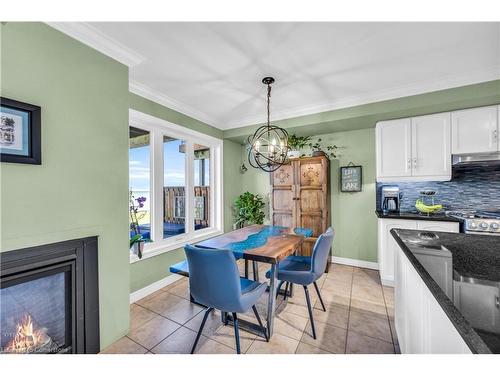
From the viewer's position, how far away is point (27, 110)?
1.32m

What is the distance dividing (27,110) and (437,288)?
233 cm

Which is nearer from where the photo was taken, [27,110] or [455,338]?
[455,338]

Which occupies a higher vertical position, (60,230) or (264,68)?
(264,68)

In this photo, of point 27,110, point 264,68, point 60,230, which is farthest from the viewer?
point 264,68

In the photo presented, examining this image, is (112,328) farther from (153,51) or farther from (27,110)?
(153,51)

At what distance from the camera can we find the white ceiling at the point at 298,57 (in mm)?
1631

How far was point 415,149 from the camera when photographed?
278cm

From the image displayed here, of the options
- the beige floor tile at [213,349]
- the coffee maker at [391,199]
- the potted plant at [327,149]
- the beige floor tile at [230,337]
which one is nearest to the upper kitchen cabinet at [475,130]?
the coffee maker at [391,199]

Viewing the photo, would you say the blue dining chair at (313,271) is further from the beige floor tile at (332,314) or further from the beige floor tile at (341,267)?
the beige floor tile at (341,267)

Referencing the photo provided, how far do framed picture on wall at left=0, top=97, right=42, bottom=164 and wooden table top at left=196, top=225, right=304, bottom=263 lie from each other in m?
1.37

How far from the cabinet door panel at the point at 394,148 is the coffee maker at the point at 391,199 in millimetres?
374

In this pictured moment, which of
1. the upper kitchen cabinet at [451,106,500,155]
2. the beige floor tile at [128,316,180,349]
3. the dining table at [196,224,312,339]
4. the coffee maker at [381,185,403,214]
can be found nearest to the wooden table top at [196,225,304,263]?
the dining table at [196,224,312,339]

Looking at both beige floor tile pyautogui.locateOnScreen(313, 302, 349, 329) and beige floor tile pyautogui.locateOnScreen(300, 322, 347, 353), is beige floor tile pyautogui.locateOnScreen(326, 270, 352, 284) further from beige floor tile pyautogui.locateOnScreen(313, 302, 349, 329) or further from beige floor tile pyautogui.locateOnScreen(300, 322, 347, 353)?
beige floor tile pyautogui.locateOnScreen(300, 322, 347, 353)
